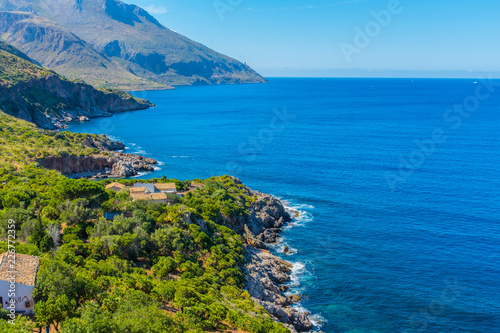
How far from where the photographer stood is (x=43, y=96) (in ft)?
533

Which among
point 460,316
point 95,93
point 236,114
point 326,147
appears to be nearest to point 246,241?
point 460,316

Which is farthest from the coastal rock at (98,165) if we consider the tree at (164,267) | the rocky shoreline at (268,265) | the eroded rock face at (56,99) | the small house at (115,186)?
the eroded rock face at (56,99)

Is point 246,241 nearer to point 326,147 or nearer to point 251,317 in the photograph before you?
point 251,317

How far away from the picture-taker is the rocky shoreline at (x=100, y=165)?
87.8 metres

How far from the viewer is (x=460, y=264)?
165ft

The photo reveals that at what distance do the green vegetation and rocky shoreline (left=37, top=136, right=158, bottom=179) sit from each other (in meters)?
26.0

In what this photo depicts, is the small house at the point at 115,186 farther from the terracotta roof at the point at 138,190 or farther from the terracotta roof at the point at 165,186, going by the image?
the terracotta roof at the point at 165,186

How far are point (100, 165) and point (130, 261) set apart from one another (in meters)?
64.3

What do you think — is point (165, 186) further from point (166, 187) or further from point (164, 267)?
point (164, 267)

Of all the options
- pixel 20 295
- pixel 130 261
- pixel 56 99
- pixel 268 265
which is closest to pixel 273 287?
pixel 268 265

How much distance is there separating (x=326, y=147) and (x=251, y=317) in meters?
87.5

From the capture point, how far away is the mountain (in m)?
139

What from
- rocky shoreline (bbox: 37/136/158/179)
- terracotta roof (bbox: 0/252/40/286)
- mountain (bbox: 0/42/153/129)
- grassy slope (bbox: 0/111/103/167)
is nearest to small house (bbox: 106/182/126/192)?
rocky shoreline (bbox: 37/136/158/179)

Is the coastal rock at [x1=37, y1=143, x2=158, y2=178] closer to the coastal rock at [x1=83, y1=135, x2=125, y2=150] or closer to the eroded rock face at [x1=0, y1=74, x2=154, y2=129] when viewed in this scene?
the coastal rock at [x1=83, y1=135, x2=125, y2=150]
